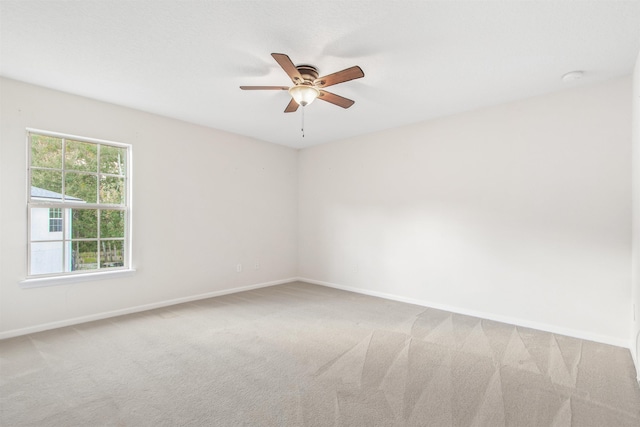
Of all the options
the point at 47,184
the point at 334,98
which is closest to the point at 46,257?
the point at 47,184

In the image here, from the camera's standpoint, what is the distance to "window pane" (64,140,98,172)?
11.8 ft

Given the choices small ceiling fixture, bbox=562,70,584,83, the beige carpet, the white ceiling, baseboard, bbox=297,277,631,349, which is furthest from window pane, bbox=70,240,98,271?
small ceiling fixture, bbox=562,70,584,83

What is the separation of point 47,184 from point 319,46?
3.35 metres

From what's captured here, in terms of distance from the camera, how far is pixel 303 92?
9.26ft

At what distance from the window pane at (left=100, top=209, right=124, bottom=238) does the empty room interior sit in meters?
0.03

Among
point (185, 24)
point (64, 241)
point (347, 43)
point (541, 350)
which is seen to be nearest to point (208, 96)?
point (185, 24)

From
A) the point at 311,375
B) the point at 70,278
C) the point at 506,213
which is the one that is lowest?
the point at 311,375

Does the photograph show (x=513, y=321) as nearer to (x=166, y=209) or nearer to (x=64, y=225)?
(x=166, y=209)

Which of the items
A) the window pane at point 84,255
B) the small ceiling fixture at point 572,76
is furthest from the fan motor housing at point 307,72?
the window pane at point 84,255

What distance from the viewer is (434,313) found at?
400cm

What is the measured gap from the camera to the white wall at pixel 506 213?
309 cm

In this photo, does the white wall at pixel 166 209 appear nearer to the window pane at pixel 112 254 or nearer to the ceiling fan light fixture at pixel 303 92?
the window pane at pixel 112 254

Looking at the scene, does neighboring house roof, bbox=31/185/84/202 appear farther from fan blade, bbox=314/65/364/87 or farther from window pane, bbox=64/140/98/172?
fan blade, bbox=314/65/364/87

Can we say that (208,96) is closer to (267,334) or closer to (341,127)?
(341,127)
